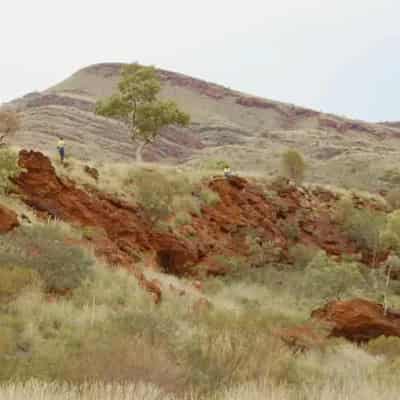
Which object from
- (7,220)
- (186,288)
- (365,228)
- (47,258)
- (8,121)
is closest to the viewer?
(47,258)

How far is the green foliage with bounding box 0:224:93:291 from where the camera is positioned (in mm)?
10727

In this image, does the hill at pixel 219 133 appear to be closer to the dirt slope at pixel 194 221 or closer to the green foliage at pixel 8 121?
the green foliage at pixel 8 121

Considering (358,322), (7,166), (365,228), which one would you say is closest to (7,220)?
(7,166)

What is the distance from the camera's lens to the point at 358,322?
14539mm

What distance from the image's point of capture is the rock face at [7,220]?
1281 centimetres

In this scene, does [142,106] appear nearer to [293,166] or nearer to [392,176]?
[293,166]

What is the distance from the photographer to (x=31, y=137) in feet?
176

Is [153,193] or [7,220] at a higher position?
[153,193]

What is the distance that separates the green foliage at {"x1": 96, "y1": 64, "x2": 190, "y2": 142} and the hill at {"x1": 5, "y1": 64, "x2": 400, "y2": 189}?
9.26 metres

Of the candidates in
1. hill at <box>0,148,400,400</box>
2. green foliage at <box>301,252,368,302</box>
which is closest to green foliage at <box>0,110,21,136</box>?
hill at <box>0,148,400,400</box>

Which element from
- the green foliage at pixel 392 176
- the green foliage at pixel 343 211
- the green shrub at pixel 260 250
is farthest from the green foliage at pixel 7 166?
the green foliage at pixel 392 176

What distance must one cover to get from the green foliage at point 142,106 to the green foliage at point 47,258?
22926 mm

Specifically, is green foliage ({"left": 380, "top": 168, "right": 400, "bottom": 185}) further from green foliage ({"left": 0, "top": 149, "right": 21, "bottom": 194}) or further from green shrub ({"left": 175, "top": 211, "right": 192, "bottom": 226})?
green foliage ({"left": 0, "top": 149, "right": 21, "bottom": 194})

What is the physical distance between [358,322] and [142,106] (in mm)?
23206
